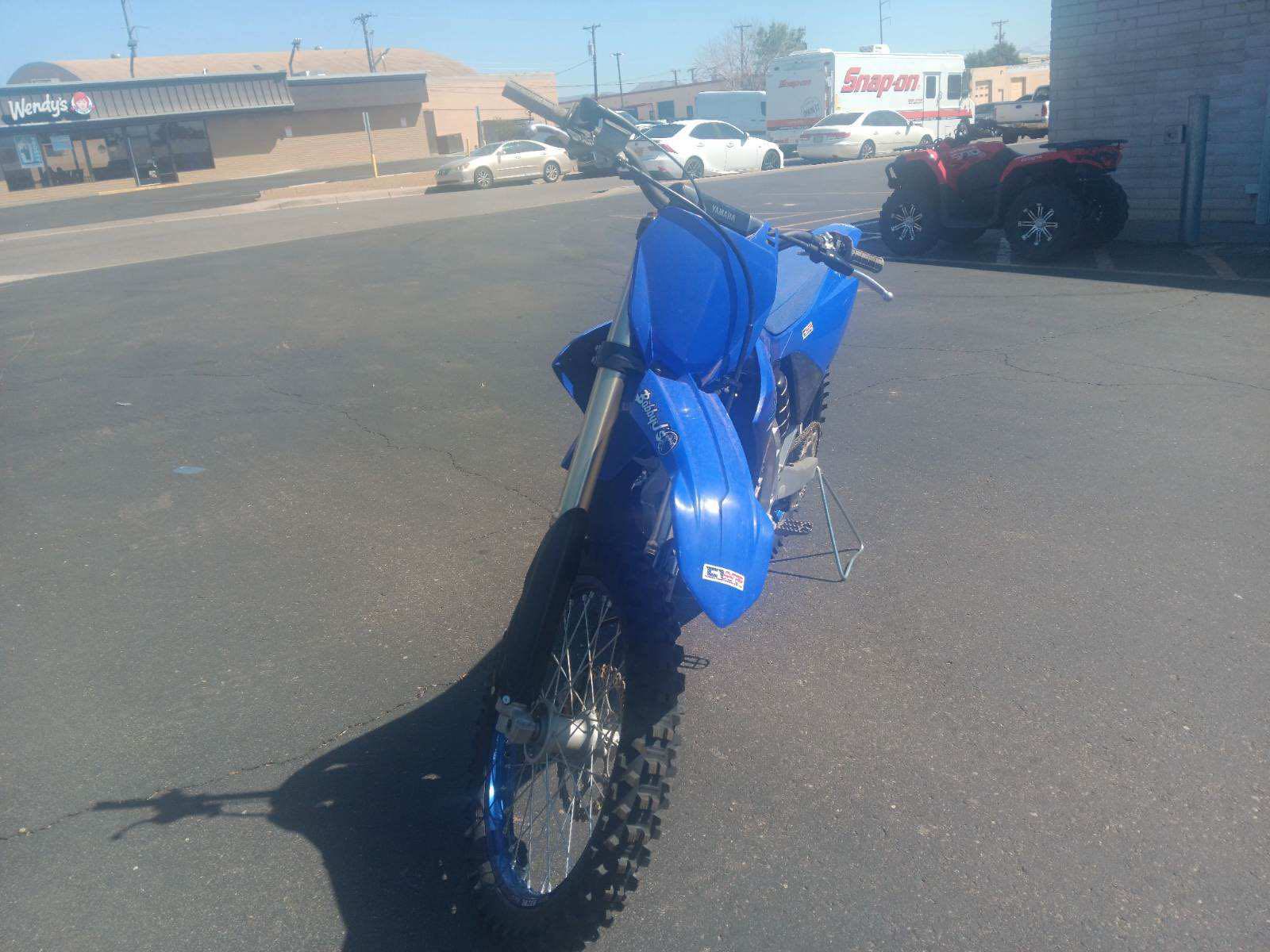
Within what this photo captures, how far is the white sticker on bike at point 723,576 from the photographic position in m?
2.37

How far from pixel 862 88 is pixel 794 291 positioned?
109 ft

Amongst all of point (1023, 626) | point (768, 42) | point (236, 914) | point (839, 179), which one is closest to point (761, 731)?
point (1023, 626)

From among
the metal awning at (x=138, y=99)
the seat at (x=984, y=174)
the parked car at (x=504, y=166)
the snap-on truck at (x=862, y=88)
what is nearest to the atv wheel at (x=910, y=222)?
the seat at (x=984, y=174)

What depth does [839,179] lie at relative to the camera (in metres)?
24.4

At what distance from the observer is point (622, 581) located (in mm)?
2455

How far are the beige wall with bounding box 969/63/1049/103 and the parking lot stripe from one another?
44.6 metres

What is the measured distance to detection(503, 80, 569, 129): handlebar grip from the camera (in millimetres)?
2811

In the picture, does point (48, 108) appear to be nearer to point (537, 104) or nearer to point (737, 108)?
point (737, 108)

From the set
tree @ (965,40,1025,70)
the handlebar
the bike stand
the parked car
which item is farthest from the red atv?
tree @ (965,40,1025,70)

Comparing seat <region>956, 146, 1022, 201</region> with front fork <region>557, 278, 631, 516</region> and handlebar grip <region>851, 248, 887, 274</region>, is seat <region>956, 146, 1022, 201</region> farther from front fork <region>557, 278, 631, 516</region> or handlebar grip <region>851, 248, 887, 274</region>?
front fork <region>557, 278, 631, 516</region>

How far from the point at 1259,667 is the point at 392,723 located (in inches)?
125

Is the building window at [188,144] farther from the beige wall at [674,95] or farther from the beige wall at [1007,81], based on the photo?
the beige wall at [1007,81]

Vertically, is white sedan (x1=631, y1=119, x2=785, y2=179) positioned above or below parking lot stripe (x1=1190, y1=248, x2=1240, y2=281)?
above

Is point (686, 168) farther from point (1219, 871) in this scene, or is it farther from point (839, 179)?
point (839, 179)
